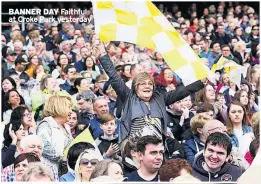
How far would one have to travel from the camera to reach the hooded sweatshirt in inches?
133

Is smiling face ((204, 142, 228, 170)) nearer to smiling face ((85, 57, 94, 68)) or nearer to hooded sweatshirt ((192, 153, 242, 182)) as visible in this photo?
hooded sweatshirt ((192, 153, 242, 182))

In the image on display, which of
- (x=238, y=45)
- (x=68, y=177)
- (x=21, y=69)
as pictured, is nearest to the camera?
(x=68, y=177)

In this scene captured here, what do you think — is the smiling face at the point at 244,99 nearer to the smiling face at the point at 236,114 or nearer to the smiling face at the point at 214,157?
the smiling face at the point at 236,114

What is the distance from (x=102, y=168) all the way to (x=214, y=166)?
0.73m

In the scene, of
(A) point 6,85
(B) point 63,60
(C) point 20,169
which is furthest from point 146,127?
(A) point 6,85

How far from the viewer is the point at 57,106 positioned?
3.44 metres

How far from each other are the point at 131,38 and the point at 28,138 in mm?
943

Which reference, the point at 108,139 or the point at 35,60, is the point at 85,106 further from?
the point at 35,60

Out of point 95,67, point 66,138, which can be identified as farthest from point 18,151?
point 95,67

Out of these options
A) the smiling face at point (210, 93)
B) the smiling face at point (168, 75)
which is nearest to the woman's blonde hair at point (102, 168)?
the smiling face at point (168, 75)

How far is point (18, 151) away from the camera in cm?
337

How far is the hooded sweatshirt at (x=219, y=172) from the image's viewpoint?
3381 mm

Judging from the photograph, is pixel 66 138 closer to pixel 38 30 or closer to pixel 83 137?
pixel 83 137

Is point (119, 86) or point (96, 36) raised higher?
point (96, 36)
